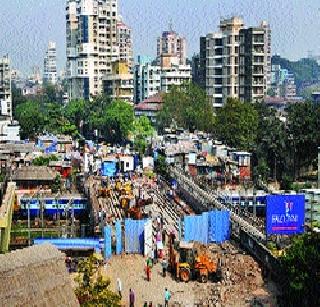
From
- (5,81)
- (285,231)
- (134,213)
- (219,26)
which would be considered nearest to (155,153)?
(134,213)

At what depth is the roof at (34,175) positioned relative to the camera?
1211 inches

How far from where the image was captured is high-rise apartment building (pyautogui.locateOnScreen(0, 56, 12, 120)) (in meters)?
64.9

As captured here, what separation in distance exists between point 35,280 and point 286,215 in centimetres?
948

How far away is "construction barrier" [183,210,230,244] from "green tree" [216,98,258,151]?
19564 millimetres

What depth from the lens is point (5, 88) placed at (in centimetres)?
6881

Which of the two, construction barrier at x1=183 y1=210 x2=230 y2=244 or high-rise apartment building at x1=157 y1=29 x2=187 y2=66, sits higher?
high-rise apartment building at x1=157 y1=29 x2=187 y2=66

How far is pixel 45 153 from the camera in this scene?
1587 inches

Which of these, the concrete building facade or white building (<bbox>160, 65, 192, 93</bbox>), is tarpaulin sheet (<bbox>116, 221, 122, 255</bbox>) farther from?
white building (<bbox>160, 65, 192, 93</bbox>)

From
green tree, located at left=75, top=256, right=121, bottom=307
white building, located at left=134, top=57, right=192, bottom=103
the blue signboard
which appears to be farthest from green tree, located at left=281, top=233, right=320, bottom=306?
white building, located at left=134, top=57, right=192, bottom=103

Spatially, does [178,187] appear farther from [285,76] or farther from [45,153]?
[285,76]

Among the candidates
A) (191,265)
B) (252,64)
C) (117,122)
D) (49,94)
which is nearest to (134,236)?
(191,265)

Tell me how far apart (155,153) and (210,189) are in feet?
33.2

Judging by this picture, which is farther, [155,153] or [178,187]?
[155,153]

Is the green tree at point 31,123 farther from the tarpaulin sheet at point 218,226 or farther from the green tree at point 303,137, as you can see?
the tarpaulin sheet at point 218,226
